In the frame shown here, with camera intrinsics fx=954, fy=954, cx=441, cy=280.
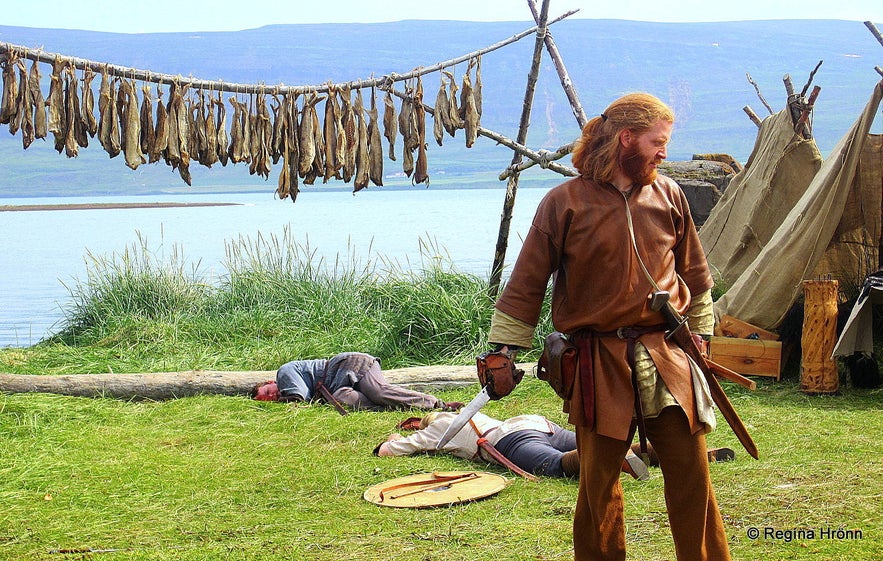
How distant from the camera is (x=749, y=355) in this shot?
22.9ft

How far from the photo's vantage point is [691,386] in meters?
2.91

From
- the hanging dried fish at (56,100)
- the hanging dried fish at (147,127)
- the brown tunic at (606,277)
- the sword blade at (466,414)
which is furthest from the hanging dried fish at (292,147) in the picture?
the brown tunic at (606,277)

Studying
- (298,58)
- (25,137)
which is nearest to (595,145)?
(25,137)

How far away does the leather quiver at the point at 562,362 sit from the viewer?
2926 mm

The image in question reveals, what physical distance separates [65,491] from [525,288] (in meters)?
2.81

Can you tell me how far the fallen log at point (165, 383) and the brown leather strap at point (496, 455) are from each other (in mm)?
2094

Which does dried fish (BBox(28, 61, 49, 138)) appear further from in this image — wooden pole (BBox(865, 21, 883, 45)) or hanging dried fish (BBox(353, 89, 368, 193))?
wooden pole (BBox(865, 21, 883, 45))

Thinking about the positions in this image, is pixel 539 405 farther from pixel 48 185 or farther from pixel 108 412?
pixel 48 185

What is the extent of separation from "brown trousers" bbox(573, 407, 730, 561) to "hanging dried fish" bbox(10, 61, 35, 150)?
398 centimetres

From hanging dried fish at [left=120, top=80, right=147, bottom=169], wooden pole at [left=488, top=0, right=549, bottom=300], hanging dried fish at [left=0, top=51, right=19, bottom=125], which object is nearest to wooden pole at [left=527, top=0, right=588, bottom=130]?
wooden pole at [left=488, top=0, right=549, bottom=300]

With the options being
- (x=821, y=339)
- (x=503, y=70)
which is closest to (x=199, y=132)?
(x=821, y=339)

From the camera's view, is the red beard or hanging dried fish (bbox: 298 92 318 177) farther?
hanging dried fish (bbox: 298 92 318 177)

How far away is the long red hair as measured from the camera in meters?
2.92

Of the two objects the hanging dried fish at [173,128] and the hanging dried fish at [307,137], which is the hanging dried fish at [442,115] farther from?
the hanging dried fish at [173,128]
